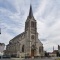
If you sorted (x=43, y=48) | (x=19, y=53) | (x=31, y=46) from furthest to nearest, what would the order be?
(x=43, y=48) < (x=31, y=46) < (x=19, y=53)

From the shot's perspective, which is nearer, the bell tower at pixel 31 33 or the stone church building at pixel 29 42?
the stone church building at pixel 29 42

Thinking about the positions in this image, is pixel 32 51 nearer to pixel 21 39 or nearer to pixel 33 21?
pixel 21 39

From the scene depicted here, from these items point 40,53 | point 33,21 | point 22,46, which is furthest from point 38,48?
point 33,21

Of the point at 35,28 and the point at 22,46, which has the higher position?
the point at 35,28

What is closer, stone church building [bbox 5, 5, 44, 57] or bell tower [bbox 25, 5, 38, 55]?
stone church building [bbox 5, 5, 44, 57]

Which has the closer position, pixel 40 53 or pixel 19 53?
pixel 19 53

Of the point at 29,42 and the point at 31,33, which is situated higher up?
the point at 31,33

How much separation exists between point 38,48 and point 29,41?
6912mm

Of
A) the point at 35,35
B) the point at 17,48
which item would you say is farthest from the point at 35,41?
the point at 17,48

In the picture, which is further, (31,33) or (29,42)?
(31,33)

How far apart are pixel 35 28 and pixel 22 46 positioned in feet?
38.8

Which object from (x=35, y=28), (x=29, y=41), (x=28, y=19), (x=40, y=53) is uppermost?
(x=28, y=19)

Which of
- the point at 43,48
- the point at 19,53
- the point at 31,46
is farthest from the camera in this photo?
the point at 43,48

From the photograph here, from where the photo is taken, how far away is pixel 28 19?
3046 inches
